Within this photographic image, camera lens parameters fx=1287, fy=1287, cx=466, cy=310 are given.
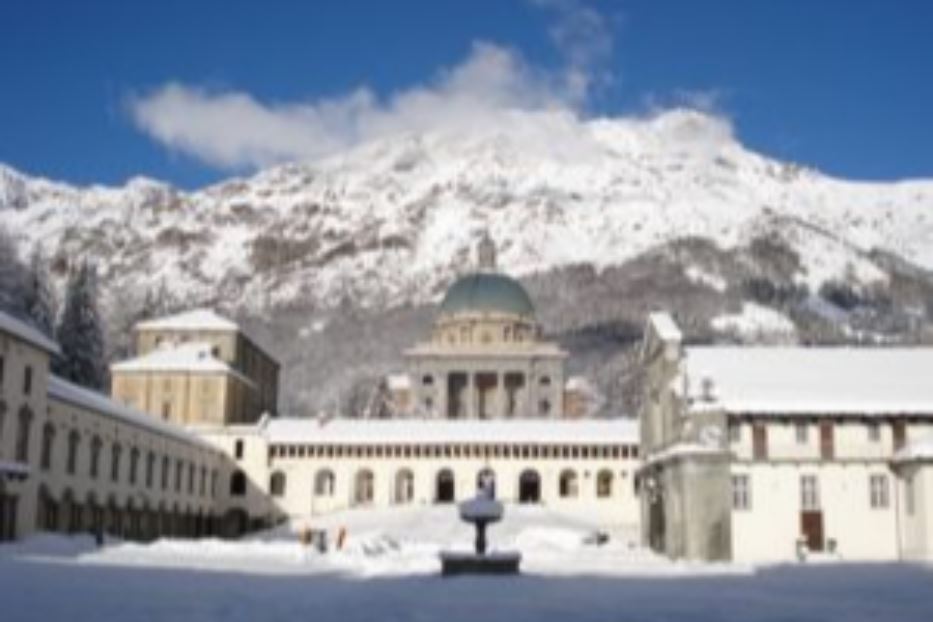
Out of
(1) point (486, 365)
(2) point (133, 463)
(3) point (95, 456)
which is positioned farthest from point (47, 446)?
(1) point (486, 365)

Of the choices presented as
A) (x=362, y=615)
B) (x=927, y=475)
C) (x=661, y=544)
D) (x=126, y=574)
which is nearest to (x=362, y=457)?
(x=661, y=544)

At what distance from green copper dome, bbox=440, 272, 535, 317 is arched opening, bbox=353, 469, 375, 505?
34.7 meters

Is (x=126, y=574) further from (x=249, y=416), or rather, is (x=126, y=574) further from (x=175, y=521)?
(x=249, y=416)

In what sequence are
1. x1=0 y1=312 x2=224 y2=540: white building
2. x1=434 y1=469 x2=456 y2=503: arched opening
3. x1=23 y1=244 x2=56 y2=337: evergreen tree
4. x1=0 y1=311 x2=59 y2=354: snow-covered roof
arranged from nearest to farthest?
x1=0 y1=311 x2=59 y2=354: snow-covered roof → x1=0 y1=312 x2=224 y2=540: white building → x1=434 y1=469 x2=456 y2=503: arched opening → x1=23 y1=244 x2=56 y2=337: evergreen tree

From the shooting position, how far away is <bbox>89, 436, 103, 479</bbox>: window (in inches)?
2702

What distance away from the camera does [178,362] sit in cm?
10450

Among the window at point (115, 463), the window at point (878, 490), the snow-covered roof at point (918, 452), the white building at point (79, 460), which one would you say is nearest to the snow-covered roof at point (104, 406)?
the white building at point (79, 460)

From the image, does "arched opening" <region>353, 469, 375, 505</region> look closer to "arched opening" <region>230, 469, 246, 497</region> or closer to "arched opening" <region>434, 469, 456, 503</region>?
"arched opening" <region>434, 469, 456, 503</region>

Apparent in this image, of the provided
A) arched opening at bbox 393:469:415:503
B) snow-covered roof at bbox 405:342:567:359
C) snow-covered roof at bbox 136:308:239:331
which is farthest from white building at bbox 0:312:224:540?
snow-covered roof at bbox 405:342:567:359

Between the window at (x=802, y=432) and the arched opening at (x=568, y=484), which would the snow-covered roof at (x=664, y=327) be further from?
the arched opening at (x=568, y=484)

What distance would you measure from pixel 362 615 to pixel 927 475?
1630 inches

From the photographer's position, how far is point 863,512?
6009cm

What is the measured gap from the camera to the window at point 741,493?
5966 centimetres

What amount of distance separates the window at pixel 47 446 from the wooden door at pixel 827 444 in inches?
1451
